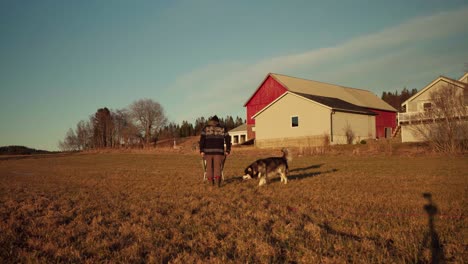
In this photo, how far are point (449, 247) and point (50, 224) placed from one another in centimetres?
639

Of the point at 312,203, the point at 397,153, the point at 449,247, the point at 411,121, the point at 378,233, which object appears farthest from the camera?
the point at 411,121

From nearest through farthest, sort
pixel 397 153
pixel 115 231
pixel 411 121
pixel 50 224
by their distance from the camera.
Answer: pixel 115 231
pixel 50 224
pixel 397 153
pixel 411 121

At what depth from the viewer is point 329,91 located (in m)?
49.6

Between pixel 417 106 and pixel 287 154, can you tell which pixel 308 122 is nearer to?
pixel 417 106

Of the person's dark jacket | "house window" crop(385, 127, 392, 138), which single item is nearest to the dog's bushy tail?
the person's dark jacket

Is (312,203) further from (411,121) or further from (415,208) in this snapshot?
(411,121)

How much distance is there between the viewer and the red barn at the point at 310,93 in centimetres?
4681

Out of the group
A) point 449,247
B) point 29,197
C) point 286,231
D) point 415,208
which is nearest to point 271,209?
point 286,231

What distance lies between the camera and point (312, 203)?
735 centimetres

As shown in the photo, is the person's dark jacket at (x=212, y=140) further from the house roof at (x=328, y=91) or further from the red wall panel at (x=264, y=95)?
the red wall panel at (x=264, y=95)

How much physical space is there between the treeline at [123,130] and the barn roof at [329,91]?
114 feet

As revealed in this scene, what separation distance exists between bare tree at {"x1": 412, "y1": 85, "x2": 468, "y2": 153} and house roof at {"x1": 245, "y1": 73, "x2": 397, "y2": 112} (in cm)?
2146

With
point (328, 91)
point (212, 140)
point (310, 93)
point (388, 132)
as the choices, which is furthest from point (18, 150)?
point (212, 140)

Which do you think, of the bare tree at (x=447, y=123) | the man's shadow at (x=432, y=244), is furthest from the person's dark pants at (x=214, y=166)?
the bare tree at (x=447, y=123)
